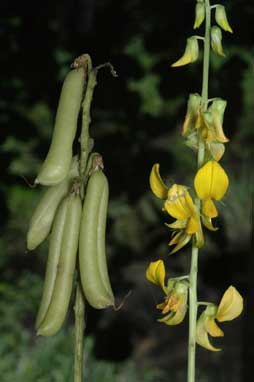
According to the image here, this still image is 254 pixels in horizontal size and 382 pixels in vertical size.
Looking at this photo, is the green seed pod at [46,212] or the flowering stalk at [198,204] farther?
the green seed pod at [46,212]

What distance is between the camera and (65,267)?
5.36ft

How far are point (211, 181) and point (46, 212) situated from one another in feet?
1.16

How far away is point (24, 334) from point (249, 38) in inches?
73.3

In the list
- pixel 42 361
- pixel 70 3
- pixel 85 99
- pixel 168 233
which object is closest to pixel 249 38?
pixel 168 233

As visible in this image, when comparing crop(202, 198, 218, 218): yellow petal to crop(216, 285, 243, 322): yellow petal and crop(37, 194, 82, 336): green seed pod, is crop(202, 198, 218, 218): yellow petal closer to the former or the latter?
crop(216, 285, 243, 322): yellow petal

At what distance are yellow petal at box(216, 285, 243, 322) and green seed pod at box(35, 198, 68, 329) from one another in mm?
301

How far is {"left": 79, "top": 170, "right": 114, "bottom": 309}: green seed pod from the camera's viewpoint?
5.31ft

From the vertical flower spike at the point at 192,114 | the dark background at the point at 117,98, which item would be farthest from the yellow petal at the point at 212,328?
the dark background at the point at 117,98

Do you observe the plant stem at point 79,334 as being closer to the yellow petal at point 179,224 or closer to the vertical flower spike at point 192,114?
the yellow petal at point 179,224

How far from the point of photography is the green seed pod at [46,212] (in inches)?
66.4

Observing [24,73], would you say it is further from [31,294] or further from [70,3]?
[70,3]

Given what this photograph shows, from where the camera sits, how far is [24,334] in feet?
14.7

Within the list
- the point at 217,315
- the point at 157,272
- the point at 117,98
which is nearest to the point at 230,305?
the point at 217,315

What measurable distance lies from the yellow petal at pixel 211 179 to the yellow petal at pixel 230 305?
0.59 ft
